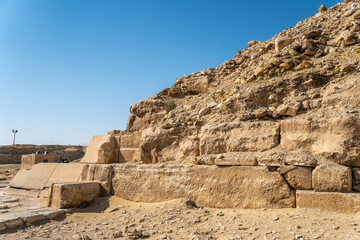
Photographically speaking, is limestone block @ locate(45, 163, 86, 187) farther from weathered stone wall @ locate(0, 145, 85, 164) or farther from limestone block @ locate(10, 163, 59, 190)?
weathered stone wall @ locate(0, 145, 85, 164)

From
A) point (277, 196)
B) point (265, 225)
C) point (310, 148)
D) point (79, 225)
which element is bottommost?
point (79, 225)

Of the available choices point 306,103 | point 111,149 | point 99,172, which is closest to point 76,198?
point 99,172

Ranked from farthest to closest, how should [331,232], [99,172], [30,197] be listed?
[30,197] → [99,172] → [331,232]

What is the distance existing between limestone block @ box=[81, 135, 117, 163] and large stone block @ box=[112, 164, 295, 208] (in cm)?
95

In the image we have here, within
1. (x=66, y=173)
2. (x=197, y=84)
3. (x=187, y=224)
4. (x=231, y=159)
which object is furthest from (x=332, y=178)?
(x=66, y=173)

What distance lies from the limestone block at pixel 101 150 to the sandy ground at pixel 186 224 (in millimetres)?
1534

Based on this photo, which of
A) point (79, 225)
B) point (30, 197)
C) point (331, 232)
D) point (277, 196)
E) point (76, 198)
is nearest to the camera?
point (331, 232)

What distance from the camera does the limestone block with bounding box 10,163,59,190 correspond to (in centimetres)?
695

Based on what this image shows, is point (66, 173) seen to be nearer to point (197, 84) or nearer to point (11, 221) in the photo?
point (11, 221)

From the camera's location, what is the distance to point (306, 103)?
15.0ft

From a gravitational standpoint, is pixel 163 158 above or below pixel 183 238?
above

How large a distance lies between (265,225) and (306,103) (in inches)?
87.3

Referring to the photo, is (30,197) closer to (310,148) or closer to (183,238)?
(183,238)

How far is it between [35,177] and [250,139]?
5659 millimetres
